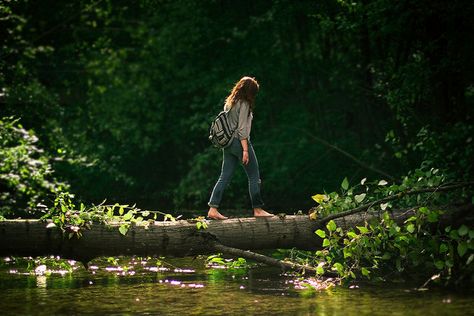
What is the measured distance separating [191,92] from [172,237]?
1824 centimetres

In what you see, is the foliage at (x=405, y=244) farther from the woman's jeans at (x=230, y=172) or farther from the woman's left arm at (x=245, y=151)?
the woman's left arm at (x=245, y=151)

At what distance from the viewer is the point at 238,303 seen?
7.77 meters

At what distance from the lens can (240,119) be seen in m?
10.4

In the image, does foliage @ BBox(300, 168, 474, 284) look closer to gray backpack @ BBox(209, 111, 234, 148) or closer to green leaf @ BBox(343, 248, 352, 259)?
green leaf @ BBox(343, 248, 352, 259)

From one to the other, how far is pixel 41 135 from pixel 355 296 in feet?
43.7

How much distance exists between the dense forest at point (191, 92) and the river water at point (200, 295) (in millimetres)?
7480

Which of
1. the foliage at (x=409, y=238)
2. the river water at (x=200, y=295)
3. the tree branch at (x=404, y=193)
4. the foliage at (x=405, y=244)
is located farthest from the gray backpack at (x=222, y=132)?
the foliage at (x=405, y=244)

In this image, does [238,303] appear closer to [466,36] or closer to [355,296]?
[355,296]

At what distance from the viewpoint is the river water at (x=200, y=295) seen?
24.1ft

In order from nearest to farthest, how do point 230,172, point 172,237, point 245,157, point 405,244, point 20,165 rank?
point 405,244 → point 172,237 → point 245,157 → point 230,172 → point 20,165

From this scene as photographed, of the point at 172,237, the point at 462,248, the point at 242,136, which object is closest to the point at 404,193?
the point at 462,248

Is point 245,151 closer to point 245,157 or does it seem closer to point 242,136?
point 245,157

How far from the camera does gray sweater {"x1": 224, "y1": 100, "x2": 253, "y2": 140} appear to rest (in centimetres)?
1039

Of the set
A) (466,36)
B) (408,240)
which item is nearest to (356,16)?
(466,36)
